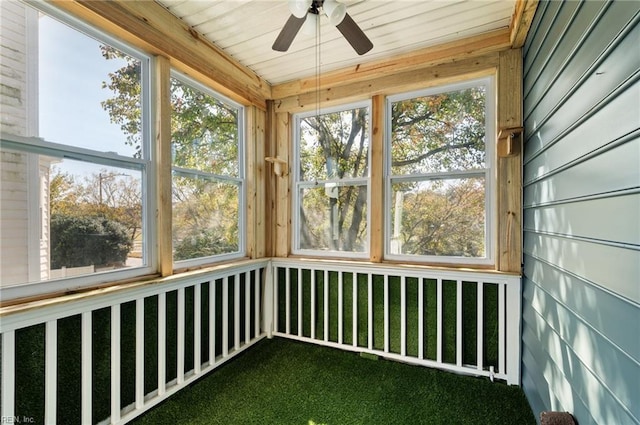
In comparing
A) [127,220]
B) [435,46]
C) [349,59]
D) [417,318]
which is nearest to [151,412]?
[127,220]

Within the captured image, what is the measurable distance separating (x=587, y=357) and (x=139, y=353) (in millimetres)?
2456

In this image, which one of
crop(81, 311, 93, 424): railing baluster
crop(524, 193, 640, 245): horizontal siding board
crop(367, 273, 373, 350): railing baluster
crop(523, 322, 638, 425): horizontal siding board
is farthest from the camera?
crop(367, 273, 373, 350): railing baluster

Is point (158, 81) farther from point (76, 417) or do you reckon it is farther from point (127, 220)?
point (76, 417)

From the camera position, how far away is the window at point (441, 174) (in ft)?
7.72

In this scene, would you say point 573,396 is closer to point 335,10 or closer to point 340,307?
point 340,307

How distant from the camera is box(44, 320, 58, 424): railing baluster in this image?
1.43 metres

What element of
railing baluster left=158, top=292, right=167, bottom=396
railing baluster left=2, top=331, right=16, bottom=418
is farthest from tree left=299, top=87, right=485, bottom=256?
railing baluster left=2, top=331, right=16, bottom=418

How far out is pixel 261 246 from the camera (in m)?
3.05

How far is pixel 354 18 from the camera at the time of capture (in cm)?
204

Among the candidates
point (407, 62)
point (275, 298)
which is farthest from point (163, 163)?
point (407, 62)

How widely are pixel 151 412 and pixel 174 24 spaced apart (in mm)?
2776

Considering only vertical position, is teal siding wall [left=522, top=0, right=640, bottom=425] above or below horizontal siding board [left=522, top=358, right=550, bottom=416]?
above

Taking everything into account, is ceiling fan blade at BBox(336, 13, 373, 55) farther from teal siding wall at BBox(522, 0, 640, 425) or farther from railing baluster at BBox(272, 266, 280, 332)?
railing baluster at BBox(272, 266, 280, 332)

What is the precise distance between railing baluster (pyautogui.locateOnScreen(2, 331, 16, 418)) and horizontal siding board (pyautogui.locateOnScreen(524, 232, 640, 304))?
2.53 meters
